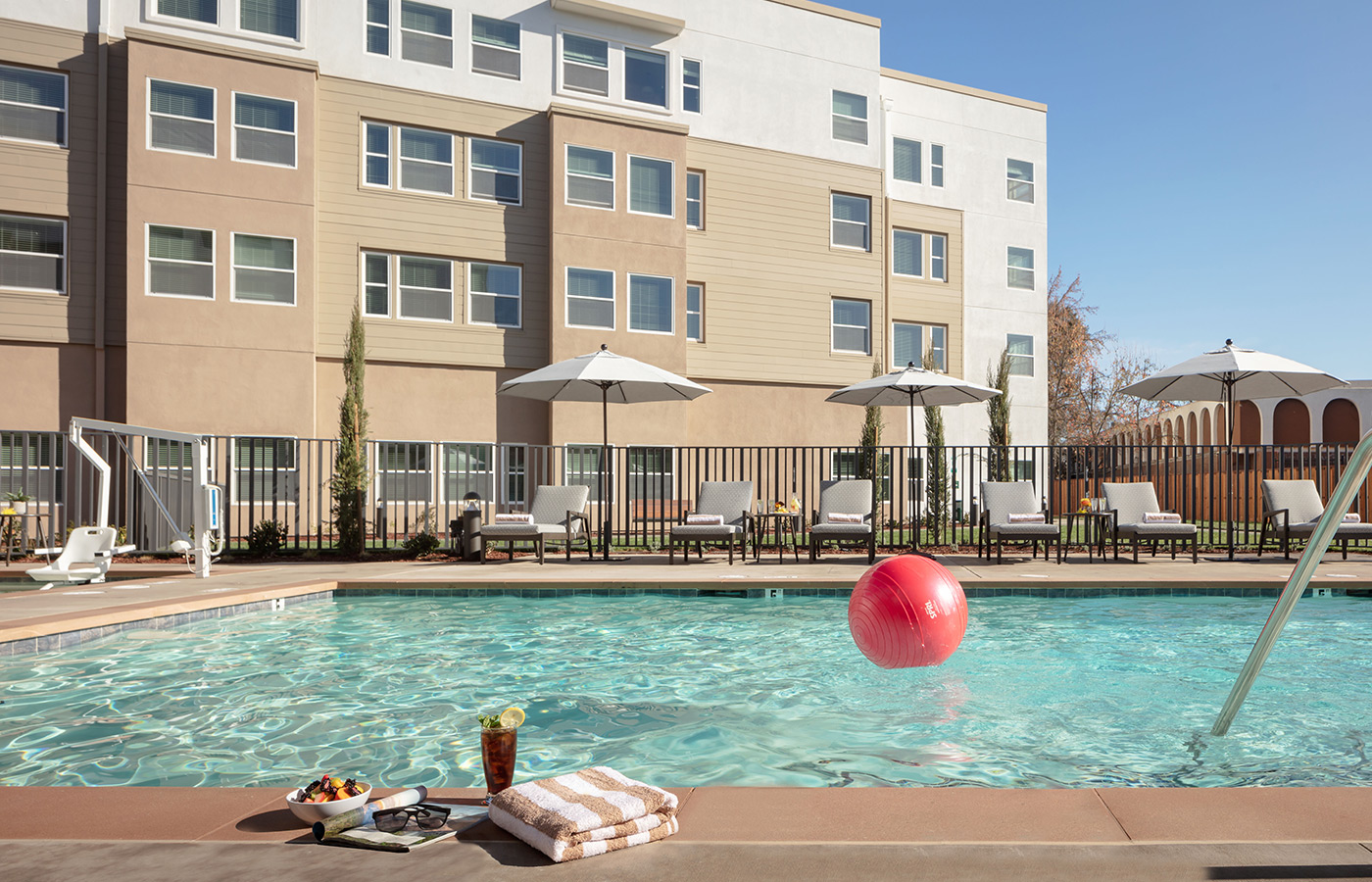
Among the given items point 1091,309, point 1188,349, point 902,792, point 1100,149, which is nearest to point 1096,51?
point 1100,149

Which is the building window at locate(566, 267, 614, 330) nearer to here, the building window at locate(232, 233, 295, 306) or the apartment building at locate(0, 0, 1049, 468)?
the apartment building at locate(0, 0, 1049, 468)

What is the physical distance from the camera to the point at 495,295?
19.5 m

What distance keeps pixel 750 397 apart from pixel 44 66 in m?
15.4

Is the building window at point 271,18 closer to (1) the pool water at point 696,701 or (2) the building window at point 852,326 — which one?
(2) the building window at point 852,326

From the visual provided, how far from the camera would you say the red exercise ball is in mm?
5086

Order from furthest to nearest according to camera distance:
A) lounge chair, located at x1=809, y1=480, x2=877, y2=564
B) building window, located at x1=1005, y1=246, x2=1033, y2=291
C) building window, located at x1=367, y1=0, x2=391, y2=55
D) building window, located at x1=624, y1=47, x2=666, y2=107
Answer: building window, located at x1=1005, y1=246, x2=1033, y2=291, building window, located at x1=624, y1=47, x2=666, y2=107, building window, located at x1=367, y1=0, x2=391, y2=55, lounge chair, located at x1=809, y1=480, x2=877, y2=564

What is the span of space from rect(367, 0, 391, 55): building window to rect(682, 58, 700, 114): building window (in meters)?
6.71

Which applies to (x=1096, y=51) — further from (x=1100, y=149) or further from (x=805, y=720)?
(x=805, y=720)

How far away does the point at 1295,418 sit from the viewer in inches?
1458

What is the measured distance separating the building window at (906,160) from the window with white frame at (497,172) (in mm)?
10493

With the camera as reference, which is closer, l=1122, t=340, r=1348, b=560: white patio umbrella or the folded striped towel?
the folded striped towel

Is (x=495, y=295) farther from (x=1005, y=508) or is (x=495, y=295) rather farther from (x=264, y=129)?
(x=1005, y=508)

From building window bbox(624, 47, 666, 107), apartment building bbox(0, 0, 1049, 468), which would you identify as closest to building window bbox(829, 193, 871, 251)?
apartment building bbox(0, 0, 1049, 468)

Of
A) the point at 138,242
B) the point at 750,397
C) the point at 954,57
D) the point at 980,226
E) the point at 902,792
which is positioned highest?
the point at 954,57
